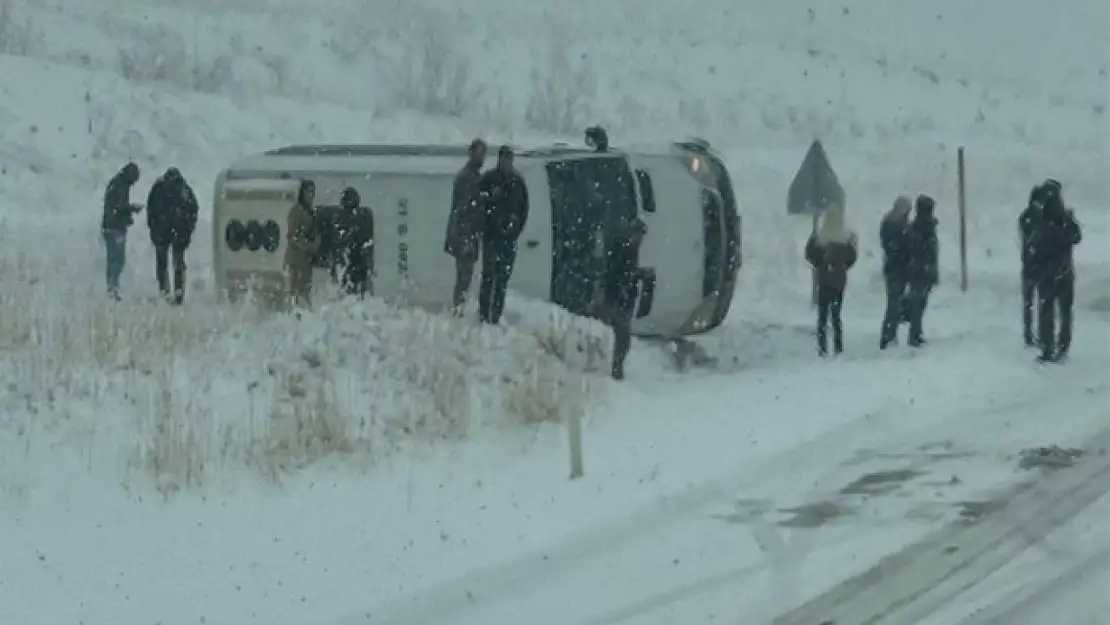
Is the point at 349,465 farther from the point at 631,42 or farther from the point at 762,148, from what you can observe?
Result: the point at 631,42

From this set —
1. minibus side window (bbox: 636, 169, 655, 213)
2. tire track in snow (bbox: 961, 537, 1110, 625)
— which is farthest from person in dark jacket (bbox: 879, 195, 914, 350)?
tire track in snow (bbox: 961, 537, 1110, 625)

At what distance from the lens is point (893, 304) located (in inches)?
779

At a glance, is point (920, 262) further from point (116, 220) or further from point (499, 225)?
point (116, 220)

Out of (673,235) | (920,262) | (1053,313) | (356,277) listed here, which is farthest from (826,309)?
(356,277)

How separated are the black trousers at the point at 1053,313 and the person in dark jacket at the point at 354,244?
20.9ft

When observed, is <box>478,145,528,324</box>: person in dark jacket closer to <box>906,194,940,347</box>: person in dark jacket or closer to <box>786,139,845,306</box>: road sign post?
<box>906,194,940,347</box>: person in dark jacket

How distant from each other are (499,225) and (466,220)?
0.31m

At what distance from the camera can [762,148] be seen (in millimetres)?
50000

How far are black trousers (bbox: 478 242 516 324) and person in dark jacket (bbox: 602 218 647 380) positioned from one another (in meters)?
0.92

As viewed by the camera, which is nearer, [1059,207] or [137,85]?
[1059,207]

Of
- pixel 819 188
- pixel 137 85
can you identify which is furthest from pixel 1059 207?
pixel 137 85

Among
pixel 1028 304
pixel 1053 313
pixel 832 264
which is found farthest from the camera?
pixel 832 264

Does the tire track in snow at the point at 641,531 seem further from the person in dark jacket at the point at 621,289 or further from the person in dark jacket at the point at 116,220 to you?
the person in dark jacket at the point at 116,220

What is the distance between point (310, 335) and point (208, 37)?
30.1 metres
